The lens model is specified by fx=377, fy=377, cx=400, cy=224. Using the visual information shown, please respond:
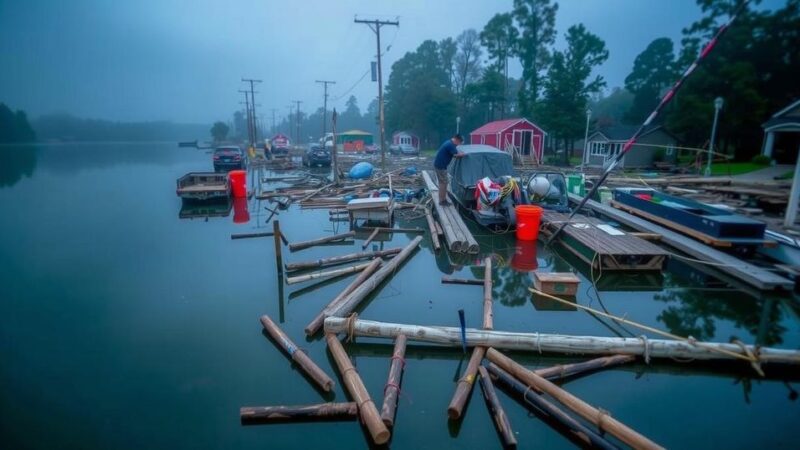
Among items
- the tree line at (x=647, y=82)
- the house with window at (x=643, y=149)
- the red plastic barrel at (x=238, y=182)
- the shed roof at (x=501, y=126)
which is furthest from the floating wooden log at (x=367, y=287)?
the shed roof at (x=501, y=126)

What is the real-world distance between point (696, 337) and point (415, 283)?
4.48 m

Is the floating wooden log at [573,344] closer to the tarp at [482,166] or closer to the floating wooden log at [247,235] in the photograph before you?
the floating wooden log at [247,235]

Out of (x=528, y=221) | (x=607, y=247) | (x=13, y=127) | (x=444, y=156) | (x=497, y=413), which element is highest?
(x=13, y=127)

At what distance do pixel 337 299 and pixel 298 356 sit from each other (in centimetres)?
152

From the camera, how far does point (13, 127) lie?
82625 mm

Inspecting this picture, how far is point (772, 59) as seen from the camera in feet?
99.6

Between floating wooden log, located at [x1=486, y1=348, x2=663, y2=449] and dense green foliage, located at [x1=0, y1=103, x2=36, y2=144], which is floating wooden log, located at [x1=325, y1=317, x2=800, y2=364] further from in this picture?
dense green foliage, located at [x1=0, y1=103, x2=36, y2=144]

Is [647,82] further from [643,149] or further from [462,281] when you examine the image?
[462,281]

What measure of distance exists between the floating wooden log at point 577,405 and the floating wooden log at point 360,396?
1654 millimetres

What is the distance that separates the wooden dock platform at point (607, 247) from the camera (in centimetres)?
784

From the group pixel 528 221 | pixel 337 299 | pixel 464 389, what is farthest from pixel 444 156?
pixel 464 389

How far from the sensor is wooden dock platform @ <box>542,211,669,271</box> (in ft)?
25.7

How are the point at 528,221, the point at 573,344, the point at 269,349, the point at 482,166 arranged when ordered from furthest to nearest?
the point at 482,166, the point at 528,221, the point at 269,349, the point at 573,344

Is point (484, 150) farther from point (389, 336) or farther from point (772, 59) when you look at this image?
point (772, 59)
